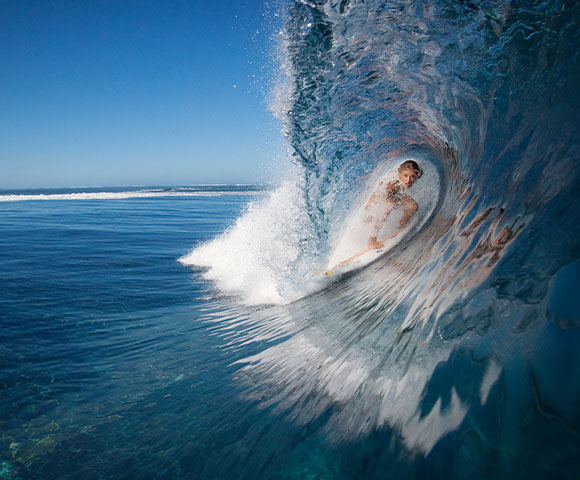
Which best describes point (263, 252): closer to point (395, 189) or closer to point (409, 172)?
point (395, 189)

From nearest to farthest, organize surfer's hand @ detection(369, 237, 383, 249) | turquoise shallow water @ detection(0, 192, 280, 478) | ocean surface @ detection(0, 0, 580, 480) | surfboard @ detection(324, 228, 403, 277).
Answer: ocean surface @ detection(0, 0, 580, 480) < turquoise shallow water @ detection(0, 192, 280, 478) < surfboard @ detection(324, 228, 403, 277) < surfer's hand @ detection(369, 237, 383, 249)

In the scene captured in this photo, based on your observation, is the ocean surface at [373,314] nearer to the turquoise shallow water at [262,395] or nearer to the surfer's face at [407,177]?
the turquoise shallow water at [262,395]

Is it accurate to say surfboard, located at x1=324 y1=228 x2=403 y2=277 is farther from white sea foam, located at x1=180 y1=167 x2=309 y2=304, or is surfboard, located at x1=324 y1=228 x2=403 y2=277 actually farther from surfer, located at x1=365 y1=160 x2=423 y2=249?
white sea foam, located at x1=180 y1=167 x2=309 y2=304

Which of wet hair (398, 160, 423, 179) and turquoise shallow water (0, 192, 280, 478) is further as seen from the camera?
wet hair (398, 160, 423, 179)

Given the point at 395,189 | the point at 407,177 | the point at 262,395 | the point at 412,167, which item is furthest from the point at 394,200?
the point at 262,395

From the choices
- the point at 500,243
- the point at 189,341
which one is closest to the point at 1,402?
the point at 189,341

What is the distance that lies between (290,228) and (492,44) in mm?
3134

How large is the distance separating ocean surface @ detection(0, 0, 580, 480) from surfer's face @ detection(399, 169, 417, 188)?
0.54ft

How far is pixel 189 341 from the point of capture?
3.26 m

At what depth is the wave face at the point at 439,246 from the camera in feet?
3.99

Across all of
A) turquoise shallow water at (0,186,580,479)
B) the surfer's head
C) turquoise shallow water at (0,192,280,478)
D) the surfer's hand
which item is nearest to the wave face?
turquoise shallow water at (0,186,580,479)

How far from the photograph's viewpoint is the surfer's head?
464 centimetres

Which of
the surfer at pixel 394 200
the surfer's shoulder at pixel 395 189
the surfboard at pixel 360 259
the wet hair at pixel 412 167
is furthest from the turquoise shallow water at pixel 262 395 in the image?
the wet hair at pixel 412 167

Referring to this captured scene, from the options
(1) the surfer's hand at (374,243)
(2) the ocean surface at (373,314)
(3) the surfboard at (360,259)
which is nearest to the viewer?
(2) the ocean surface at (373,314)
